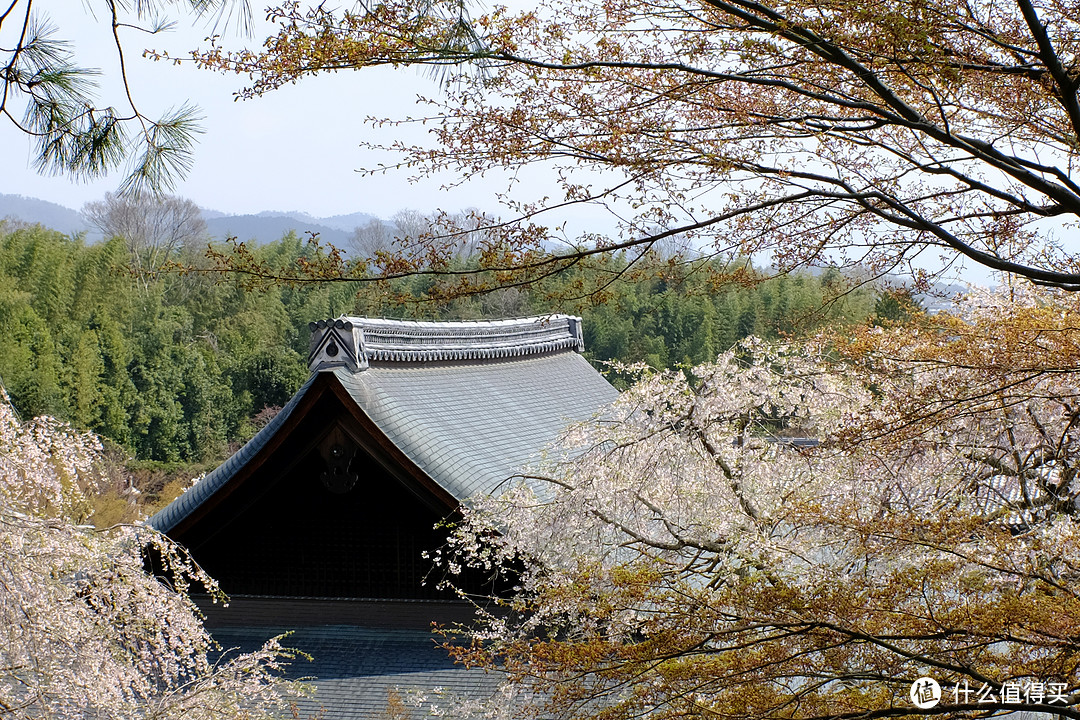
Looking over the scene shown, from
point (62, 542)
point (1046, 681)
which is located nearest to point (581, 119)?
point (1046, 681)

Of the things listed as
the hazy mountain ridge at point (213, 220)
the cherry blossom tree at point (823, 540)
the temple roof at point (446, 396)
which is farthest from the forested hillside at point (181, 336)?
the hazy mountain ridge at point (213, 220)

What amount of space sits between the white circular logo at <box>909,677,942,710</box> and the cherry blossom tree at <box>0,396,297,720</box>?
3082 millimetres

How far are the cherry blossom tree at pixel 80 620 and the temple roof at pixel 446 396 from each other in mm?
1535

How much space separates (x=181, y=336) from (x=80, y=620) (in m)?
23.4

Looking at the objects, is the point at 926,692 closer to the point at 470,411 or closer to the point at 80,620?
the point at 80,620

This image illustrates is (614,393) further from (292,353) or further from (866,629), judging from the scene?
(292,353)

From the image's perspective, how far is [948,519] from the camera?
10.3 ft

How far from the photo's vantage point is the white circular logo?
A: 276cm

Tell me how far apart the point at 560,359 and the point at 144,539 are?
7.00 metres

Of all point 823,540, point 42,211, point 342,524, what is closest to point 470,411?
point 342,524

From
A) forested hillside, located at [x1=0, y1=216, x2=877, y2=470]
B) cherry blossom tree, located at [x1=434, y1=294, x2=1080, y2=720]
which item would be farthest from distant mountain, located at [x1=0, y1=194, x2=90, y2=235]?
Result: cherry blossom tree, located at [x1=434, y1=294, x2=1080, y2=720]

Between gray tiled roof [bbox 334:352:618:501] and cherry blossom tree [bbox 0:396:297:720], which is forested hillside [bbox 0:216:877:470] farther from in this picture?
cherry blossom tree [bbox 0:396:297:720]

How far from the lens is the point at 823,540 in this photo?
4.02 m

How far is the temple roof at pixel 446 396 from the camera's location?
6320mm
